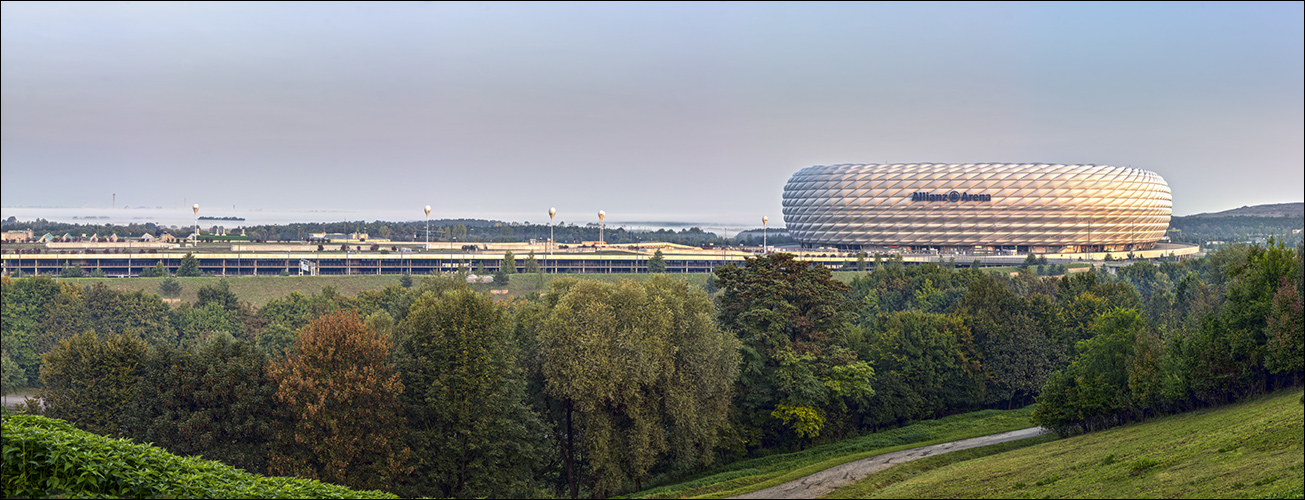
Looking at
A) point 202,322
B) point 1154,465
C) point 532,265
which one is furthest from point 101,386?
Result: point 532,265

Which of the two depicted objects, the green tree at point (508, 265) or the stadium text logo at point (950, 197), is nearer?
the green tree at point (508, 265)

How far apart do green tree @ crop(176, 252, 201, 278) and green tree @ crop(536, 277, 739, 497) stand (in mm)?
82291

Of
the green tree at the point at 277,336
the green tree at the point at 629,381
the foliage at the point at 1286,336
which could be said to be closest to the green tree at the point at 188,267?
the green tree at the point at 277,336

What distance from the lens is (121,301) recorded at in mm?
69938

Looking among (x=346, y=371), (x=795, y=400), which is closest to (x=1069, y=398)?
(x=795, y=400)

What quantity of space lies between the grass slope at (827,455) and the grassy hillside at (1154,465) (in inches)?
154

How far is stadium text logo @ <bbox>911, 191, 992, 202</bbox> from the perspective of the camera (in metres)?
160

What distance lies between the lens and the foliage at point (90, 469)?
890 cm

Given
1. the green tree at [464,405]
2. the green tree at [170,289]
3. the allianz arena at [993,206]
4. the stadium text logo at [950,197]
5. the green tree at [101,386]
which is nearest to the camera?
the green tree at [101,386]

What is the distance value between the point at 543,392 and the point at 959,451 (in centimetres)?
1566

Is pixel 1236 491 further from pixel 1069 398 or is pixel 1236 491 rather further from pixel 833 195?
pixel 833 195

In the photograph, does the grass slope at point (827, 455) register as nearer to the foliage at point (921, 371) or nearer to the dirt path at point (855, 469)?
the dirt path at point (855, 469)

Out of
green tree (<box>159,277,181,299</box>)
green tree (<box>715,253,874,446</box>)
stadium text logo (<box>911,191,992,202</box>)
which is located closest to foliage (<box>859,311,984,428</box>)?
green tree (<box>715,253,874,446</box>)

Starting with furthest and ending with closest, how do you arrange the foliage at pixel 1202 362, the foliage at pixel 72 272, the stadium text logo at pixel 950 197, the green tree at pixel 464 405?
the stadium text logo at pixel 950 197 → the foliage at pixel 72 272 → the green tree at pixel 464 405 → the foliage at pixel 1202 362
